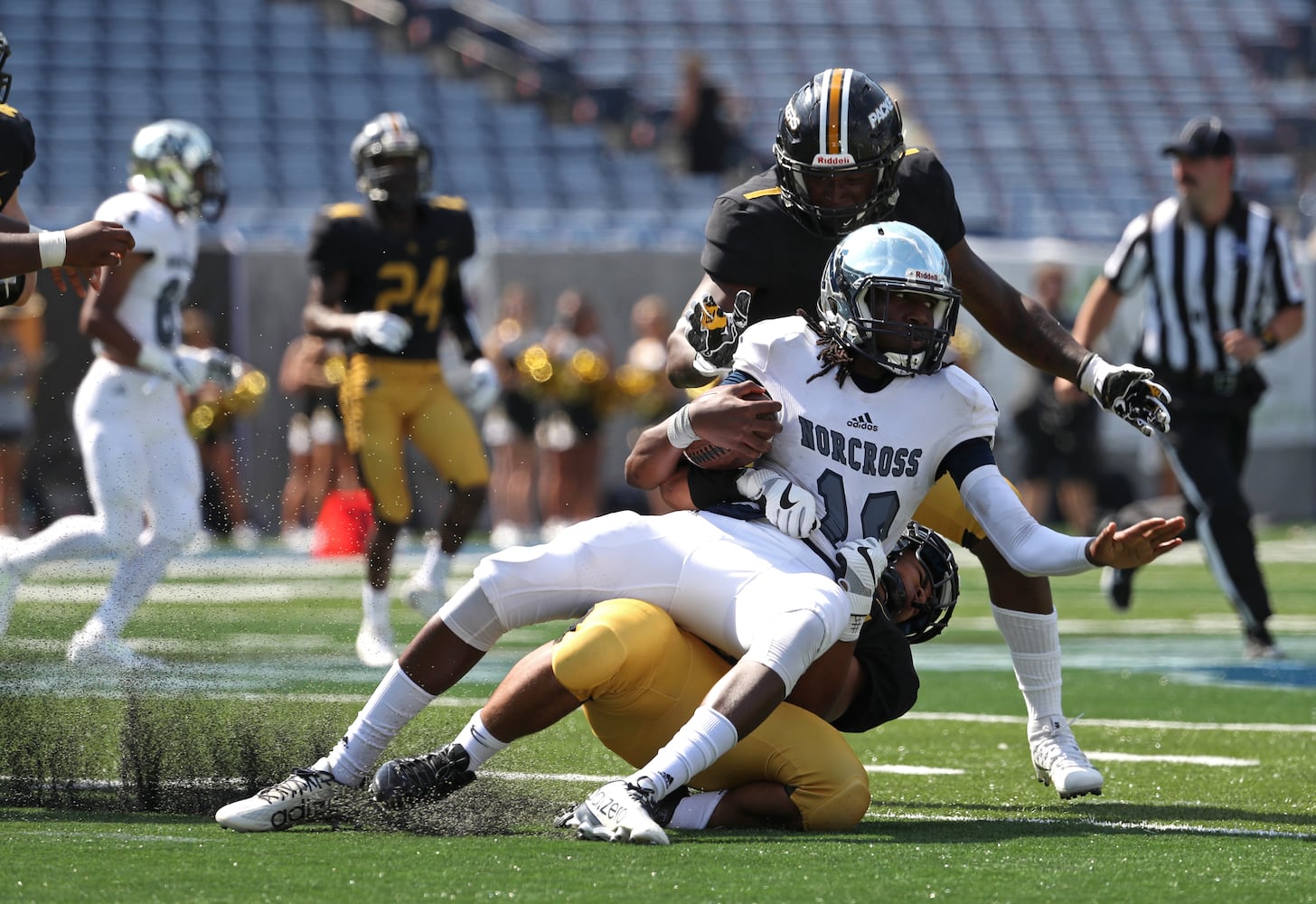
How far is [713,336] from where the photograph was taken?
3.86 m

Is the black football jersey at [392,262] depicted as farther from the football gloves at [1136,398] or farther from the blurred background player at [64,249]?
the football gloves at [1136,398]

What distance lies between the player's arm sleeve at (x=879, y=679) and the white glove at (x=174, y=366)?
3074mm

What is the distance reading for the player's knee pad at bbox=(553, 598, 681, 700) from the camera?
10.9 feet

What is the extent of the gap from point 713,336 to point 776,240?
350mm

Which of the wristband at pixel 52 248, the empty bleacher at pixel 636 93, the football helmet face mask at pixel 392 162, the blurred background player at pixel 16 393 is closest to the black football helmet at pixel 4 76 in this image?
the wristband at pixel 52 248

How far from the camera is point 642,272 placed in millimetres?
14617

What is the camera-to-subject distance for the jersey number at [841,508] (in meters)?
3.62

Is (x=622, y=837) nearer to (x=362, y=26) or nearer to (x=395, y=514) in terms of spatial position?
(x=395, y=514)

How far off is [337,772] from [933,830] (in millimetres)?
1044

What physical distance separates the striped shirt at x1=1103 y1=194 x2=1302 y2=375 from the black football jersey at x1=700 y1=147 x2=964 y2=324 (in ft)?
9.57

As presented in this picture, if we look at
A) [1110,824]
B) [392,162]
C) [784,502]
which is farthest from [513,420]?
[1110,824]

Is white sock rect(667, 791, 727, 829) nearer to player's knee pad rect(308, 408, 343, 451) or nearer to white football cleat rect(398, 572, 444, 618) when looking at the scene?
white football cleat rect(398, 572, 444, 618)

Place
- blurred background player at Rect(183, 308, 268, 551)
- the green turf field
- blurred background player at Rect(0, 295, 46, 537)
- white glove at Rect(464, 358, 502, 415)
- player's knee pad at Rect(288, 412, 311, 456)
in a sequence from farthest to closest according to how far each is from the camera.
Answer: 1. player's knee pad at Rect(288, 412, 311, 456)
2. blurred background player at Rect(183, 308, 268, 551)
3. blurred background player at Rect(0, 295, 46, 537)
4. white glove at Rect(464, 358, 502, 415)
5. the green turf field

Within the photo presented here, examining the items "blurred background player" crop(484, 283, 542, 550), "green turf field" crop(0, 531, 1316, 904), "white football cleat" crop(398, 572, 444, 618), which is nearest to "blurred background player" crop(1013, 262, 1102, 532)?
"blurred background player" crop(484, 283, 542, 550)
